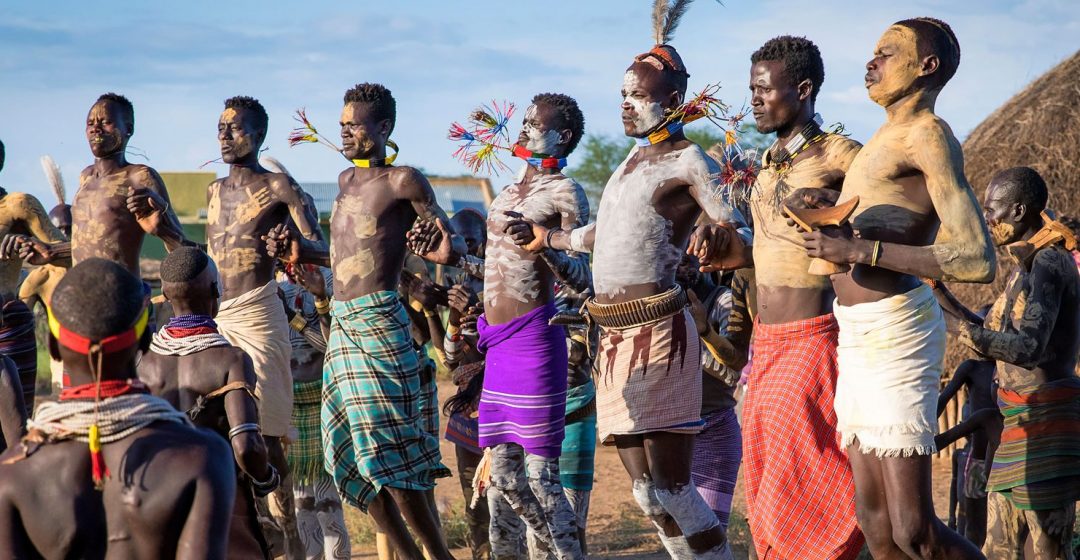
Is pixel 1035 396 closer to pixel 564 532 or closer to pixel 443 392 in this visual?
pixel 564 532

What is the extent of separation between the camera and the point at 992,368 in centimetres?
711

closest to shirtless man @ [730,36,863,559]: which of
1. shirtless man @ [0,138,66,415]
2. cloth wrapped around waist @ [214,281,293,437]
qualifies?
cloth wrapped around waist @ [214,281,293,437]

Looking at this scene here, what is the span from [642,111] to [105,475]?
314 cm

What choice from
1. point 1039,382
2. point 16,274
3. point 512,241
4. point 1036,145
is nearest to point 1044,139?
point 1036,145

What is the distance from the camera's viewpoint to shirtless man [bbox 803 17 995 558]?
4141mm

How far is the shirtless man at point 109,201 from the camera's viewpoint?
711 cm

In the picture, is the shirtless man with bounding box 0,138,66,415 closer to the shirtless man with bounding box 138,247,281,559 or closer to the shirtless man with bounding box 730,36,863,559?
the shirtless man with bounding box 138,247,281,559

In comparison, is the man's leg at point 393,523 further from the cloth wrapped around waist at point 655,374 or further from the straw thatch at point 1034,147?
the straw thatch at point 1034,147

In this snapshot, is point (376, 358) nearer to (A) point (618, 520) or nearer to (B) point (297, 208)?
(B) point (297, 208)

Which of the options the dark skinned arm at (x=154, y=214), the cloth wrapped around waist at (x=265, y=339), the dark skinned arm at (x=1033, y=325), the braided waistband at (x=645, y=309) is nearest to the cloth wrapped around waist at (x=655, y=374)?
the braided waistband at (x=645, y=309)

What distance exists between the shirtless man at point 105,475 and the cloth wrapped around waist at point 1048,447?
13.1 feet

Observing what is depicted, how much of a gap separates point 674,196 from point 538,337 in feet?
3.99

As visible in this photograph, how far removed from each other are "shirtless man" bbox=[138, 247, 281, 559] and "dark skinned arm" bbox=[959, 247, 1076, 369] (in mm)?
2988

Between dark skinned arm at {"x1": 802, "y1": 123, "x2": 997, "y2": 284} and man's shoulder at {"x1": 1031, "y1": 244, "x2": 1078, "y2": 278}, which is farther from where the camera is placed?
man's shoulder at {"x1": 1031, "y1": 244, "x2": 1078, "y2": 278}
